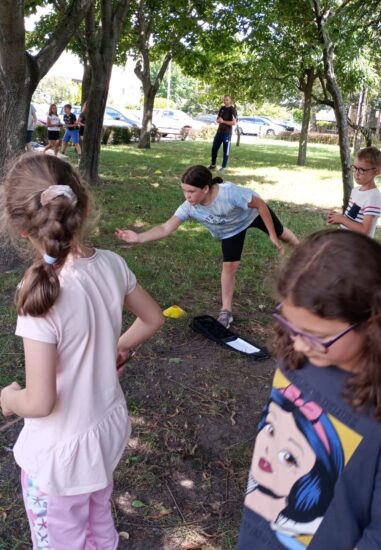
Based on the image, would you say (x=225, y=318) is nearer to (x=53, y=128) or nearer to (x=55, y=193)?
(x=55, y=193)

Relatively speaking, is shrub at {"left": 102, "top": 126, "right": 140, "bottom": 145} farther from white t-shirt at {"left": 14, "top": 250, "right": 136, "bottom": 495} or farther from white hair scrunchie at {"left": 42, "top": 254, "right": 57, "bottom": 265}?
white hair scrunchie at {"left": 42, "top": 254, "right": 57, "bottom": 265}

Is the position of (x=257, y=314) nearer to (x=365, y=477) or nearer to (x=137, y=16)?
(x=365, y=477)

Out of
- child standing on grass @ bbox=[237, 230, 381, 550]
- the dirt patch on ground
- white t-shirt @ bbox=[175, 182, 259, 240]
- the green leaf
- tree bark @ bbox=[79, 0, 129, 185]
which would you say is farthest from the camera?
tree bark @ bbox=[79, 0, 129, 185]

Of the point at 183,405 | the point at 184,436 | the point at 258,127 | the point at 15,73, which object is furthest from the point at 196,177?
the point at 258,127

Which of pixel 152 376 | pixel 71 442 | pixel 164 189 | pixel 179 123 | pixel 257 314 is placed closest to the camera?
pixel 71 442

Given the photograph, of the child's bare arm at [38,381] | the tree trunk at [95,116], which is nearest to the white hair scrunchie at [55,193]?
the child's bare arm at [38,381]

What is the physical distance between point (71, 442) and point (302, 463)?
2.33ft

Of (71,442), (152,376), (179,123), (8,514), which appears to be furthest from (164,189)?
(179,123)

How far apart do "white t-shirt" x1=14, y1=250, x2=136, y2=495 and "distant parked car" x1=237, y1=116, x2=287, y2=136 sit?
1488 inches

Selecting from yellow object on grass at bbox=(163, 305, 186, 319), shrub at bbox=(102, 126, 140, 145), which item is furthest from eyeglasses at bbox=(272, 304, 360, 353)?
shrub at bbox=(102, 126, 140, 145)

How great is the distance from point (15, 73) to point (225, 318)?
9.93 feet

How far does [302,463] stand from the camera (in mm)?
1183

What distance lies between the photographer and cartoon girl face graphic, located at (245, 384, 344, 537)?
44.5 inches

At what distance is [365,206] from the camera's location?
392cm
